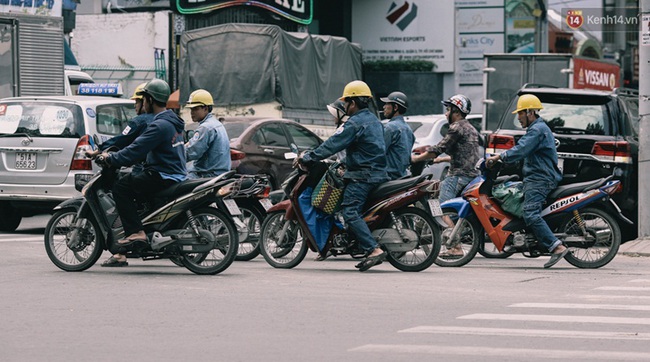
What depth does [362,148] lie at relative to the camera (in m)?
11.6

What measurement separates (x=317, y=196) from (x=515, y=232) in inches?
80.2

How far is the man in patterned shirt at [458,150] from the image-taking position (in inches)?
512

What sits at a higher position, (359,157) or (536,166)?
(359,157)

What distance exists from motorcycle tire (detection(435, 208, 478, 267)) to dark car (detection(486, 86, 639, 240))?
275 cm

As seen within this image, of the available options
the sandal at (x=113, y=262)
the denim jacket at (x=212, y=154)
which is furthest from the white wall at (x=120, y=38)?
the sandal at (x=113, y=262)

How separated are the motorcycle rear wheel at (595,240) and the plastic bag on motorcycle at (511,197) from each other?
0.46 metres

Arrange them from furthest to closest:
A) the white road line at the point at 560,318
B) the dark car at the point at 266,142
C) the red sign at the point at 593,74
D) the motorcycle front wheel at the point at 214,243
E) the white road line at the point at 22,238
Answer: the red sign at the point at 593,74, the dark car at the point at 266,142, the white road line at the point at 22,238, the motorcycle front wheel at the point at 214,243, the white road line at the point at 560,318

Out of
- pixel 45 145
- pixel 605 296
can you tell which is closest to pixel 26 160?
pixel 45 145

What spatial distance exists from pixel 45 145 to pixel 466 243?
17.7ft

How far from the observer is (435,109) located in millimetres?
40844

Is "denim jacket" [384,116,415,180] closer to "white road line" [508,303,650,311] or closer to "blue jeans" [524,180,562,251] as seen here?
"blue jeans" [524,180,562,251]

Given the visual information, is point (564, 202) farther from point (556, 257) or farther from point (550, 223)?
point (556, 257)

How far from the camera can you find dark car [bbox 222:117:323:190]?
17578 mm

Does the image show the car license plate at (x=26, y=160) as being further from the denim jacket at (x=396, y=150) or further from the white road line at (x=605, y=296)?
the white road line at (x=605, y=296)
